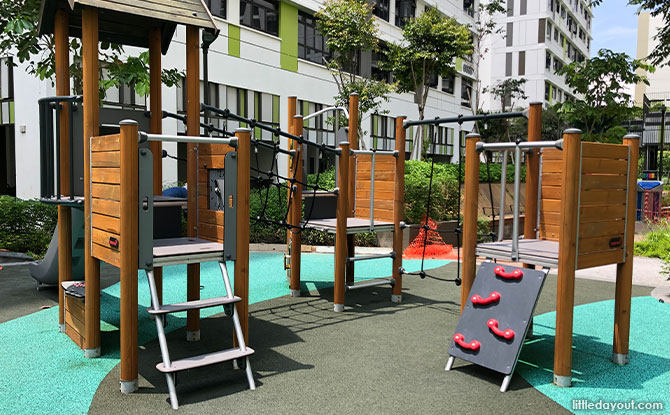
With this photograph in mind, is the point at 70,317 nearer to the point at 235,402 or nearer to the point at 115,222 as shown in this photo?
the point at 115,222

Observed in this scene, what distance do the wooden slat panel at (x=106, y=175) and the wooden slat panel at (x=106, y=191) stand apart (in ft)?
0.10

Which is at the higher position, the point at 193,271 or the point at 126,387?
the point at 193,271

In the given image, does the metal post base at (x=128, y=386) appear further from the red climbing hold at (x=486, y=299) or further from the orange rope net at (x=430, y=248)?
the orange rope net at (x=430, y=248)

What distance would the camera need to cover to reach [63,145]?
17.0 feet

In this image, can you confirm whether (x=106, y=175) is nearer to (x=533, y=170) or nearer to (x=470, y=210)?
(x=470, y=210)

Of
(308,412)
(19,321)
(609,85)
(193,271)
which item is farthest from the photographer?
(609,85)

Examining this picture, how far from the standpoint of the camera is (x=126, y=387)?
12.5 feet

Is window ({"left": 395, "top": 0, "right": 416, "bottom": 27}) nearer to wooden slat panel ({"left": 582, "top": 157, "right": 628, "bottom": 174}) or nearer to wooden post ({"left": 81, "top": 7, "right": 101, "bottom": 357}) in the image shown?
wooden slat panel ({"left": 582, "top": 157, "right": 628, "bottom": 174})

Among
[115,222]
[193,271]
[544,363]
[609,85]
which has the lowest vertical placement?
[544,363]

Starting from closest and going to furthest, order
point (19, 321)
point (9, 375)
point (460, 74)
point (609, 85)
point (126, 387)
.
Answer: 1. point (126, 387)
2. point (9, 375)
3. point (19, 321)
4. point (609, 85)
5. point (460, 74)

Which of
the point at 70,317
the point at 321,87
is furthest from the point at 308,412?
the point at 321,87

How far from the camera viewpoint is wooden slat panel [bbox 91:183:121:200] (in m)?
3.90

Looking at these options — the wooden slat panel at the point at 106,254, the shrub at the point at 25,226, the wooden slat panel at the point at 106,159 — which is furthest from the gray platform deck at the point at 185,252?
the shrub at the point at 25,226

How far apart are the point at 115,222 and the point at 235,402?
1.53 m
